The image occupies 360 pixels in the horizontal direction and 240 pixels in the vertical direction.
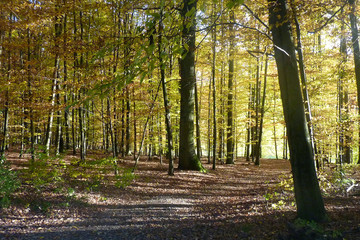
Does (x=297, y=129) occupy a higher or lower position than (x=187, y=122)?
lower

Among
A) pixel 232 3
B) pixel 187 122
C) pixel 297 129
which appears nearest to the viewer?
pixel 232 3

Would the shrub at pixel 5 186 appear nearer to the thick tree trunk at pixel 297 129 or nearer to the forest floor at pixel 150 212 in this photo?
the forest floor at pixel 150 212

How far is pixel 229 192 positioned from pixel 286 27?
243 inches

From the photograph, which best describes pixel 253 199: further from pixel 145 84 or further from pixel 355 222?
pixel 145 84

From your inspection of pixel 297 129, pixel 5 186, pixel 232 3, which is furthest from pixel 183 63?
pixel 232 3

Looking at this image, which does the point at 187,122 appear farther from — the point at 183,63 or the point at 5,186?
the point at 5,186

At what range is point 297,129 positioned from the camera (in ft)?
12.9

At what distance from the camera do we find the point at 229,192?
27.8 feet

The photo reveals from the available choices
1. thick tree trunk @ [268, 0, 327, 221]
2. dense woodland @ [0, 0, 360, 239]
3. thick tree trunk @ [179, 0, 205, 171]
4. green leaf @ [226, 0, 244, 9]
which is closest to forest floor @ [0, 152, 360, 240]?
thick tree trunk @ [268, 0, 327, 221]

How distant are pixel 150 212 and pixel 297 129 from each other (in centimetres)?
429

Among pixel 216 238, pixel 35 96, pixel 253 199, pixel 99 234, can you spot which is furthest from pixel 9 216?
pixel 253 199

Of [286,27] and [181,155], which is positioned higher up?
[286,27]

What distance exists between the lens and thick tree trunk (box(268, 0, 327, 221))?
3.92 meters

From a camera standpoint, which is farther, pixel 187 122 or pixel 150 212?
pixel 187 122
